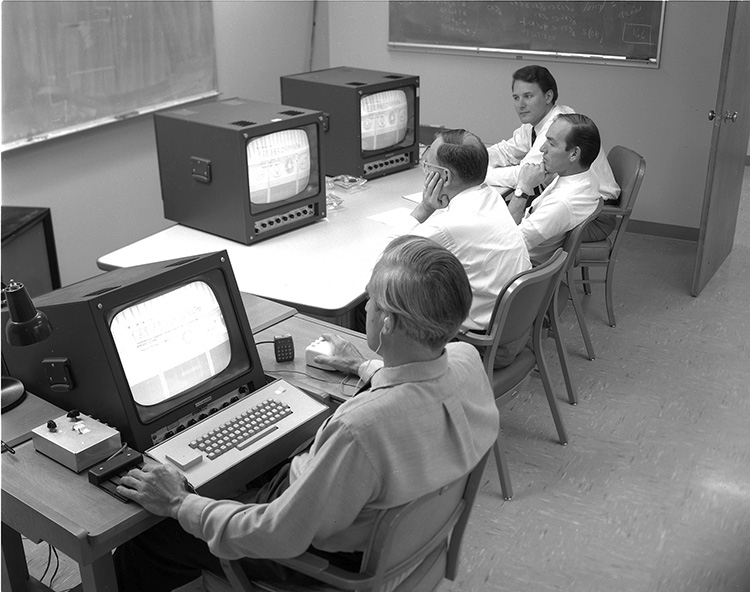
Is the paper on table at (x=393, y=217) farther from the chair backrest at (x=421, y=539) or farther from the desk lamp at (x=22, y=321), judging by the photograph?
the desk lamp at (x=22, y=321)

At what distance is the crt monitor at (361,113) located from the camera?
3.62 meters

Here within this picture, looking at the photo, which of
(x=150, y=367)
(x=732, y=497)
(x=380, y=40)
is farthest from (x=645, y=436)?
(x=380, y=40)

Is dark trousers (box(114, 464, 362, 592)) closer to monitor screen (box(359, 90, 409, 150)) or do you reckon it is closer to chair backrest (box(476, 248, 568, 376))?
chair backrest (box(476, 248, 568, 376))

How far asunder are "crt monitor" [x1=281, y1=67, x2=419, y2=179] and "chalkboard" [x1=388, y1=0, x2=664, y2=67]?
1.54 metres

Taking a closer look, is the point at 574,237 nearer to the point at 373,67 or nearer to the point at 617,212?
the point at 617,212

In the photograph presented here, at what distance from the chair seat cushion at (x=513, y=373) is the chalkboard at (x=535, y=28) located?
105 inches

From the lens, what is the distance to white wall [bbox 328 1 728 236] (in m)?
4.61

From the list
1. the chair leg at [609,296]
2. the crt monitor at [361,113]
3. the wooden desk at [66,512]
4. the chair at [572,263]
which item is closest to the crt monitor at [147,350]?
the wooden desk at [66,512]

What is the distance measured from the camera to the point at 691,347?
3.73m

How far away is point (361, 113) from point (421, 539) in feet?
7.87

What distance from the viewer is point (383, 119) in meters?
3.76

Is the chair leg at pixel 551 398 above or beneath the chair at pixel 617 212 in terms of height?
beneath

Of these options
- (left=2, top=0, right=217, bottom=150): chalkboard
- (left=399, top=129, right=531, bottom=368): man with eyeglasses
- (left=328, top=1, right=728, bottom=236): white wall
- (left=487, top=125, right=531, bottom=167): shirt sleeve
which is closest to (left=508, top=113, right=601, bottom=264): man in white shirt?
(left=399, top=129, right=531, bottom=368): man with eyeglasses

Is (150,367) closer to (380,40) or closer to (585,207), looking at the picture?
(585,207)
